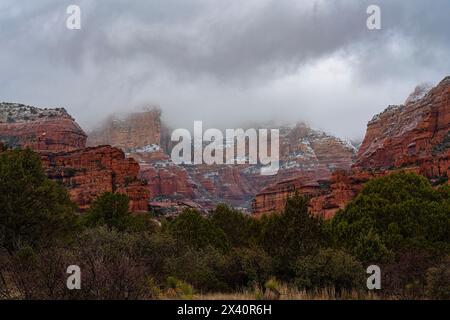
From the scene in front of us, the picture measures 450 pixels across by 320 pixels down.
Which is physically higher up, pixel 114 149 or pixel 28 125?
pixel 28 125

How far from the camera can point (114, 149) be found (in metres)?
114

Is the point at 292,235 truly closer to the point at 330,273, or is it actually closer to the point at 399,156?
the point at 330,273

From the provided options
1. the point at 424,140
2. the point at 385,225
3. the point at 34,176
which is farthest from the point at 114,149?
the point at 385,225

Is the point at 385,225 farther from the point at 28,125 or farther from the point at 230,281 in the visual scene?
the point at 28,125

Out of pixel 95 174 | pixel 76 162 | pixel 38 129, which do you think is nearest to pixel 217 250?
pixel 95 174

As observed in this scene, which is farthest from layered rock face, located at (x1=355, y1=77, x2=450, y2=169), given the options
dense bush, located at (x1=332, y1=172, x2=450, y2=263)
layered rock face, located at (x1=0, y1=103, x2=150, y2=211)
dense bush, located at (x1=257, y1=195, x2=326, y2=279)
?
dense bush, located at (x1=257, y1=195, x2=326, y2=279)

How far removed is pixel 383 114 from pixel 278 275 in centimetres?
14997

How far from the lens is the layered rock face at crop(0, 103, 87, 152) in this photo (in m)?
130

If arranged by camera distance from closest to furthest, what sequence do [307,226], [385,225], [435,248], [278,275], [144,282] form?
1. [144,282]
2. [278,275]
3. [307,226]
4. [435,248]
5. [385,225]

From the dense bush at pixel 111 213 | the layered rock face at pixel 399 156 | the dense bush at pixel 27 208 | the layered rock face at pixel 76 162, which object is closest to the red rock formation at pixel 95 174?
the layered rock face at pixel 76 162

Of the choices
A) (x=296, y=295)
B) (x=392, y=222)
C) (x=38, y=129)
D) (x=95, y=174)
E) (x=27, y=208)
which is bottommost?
(x=296, y=295)

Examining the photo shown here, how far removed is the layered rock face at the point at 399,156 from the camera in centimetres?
8938

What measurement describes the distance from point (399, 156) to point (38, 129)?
3663 inches

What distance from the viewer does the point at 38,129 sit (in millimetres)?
133000
